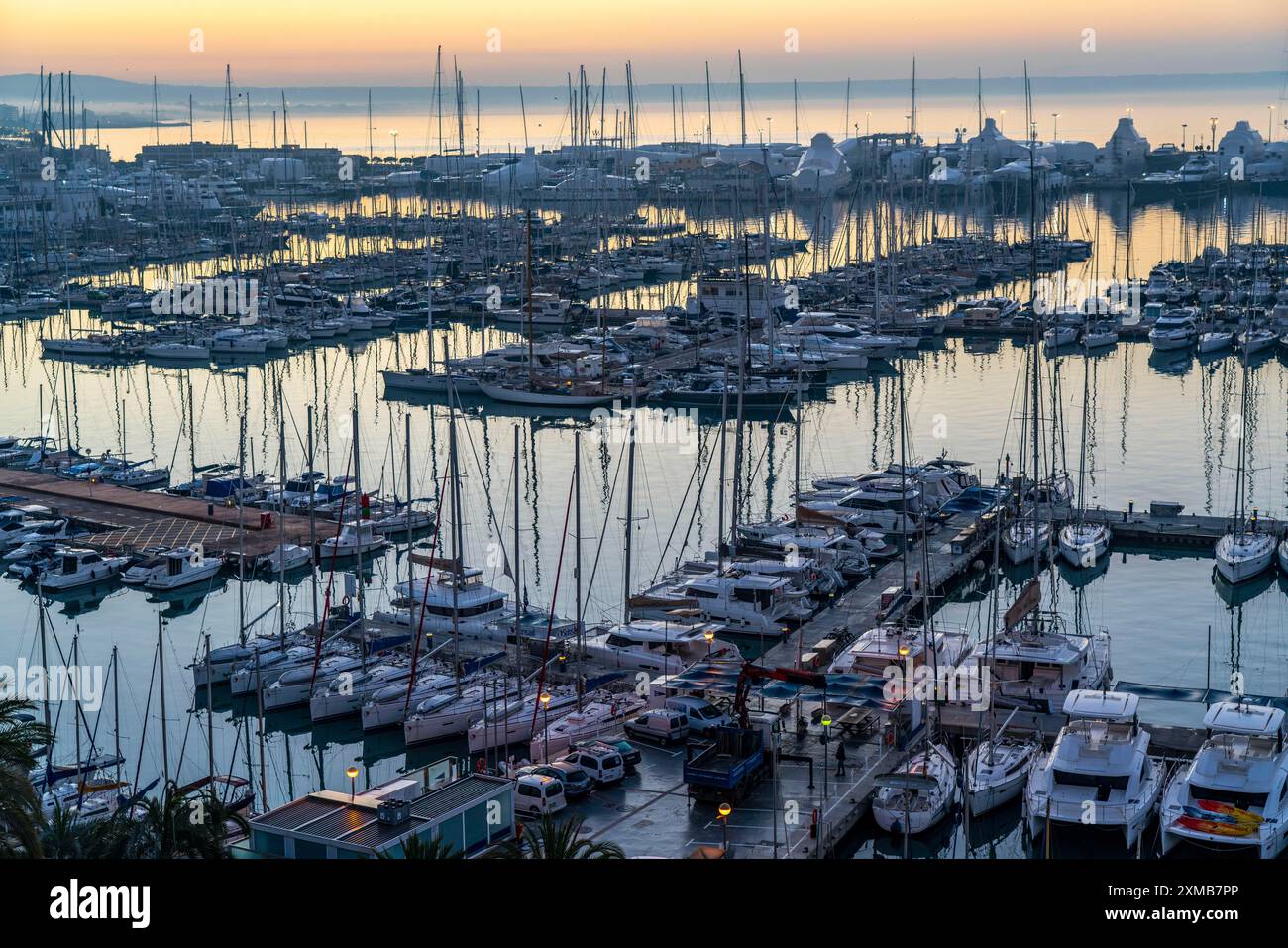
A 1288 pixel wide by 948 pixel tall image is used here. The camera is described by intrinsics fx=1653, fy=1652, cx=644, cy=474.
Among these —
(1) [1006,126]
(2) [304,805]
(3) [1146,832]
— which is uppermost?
(1) [1006,126]

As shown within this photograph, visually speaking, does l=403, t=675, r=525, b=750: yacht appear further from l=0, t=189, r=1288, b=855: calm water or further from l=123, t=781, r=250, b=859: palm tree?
l=123, t=781, r=250, b=859: palm tree

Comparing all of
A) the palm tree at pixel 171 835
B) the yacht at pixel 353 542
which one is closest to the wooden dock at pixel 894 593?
the yacht at pixel 353 542

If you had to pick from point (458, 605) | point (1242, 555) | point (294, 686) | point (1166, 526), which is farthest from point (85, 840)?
point (1166, 526)

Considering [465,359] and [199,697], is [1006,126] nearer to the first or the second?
[465,359]

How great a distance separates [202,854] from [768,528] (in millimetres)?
13085

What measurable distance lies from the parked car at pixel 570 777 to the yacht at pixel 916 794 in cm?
224

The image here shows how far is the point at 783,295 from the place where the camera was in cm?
4253

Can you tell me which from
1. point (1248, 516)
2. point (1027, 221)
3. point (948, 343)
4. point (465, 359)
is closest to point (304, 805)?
point (1248, 516)

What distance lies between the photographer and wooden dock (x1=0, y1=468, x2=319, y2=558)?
A: 22.1 m

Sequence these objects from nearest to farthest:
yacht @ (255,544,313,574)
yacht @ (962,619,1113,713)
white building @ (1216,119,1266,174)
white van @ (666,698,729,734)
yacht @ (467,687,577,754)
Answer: white van @ (666,698,729,734)
yacht @ (467,687,577,754)
yacht @ (962,619,1113,713)
yacht @ (255,544,313,574)
white building @ (1216,119,1266,174)

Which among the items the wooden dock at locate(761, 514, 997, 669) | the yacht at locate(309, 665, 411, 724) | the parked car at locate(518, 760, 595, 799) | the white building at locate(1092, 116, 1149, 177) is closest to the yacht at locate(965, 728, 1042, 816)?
the wooden dock at locate(761, 514, 997, 669)

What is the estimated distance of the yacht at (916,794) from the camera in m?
12.5

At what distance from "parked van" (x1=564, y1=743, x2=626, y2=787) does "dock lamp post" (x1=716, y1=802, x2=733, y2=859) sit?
1.12 m

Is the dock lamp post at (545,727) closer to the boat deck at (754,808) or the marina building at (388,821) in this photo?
the boat deck at (754,808)
